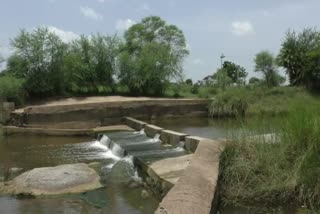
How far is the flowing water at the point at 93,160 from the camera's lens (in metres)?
6.57

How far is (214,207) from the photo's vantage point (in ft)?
16.7

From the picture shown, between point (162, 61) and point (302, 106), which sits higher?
point (162, 61)

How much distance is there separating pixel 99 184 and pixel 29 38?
59.0ft

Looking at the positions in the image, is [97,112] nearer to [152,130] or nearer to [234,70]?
[152,130]

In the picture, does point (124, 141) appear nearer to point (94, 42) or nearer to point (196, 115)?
point (196, 115)

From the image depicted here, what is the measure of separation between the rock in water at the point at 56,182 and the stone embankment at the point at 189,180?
3.91 ft

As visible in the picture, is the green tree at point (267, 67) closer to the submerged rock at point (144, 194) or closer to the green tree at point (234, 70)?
the green tree at point (234, 70)

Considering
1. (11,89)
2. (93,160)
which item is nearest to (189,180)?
(93,160)

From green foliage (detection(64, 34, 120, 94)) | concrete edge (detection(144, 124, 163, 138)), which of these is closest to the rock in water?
concrete edge (detection(144, 124, 163, 138))

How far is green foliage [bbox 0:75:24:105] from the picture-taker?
2065 cm

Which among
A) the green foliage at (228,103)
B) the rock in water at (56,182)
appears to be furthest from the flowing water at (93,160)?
the green foliage at (228,103)

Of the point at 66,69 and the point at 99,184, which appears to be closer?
the point at 99,184

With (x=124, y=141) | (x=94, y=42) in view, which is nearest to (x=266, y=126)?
(x=124, y=141)

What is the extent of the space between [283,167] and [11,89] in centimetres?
1826
